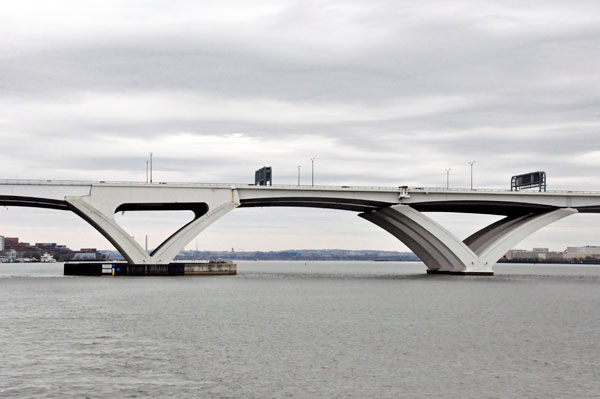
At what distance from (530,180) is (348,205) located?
92.1ft

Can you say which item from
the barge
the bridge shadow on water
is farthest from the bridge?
the bridge shadow on water

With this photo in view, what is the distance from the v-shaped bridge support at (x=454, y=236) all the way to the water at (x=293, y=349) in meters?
43.6

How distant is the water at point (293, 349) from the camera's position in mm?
24922

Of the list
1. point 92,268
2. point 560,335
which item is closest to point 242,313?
point 560,335

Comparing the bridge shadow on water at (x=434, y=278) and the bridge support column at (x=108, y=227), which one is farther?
the bridge shadow on water at (x=434, y=278)

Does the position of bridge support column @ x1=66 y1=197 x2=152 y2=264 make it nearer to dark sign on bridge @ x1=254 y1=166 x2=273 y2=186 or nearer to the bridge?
the bridge

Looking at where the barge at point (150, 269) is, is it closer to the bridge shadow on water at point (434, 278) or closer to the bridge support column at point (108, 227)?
the bridge support column at point (108, 227)

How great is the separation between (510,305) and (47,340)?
37000 mm

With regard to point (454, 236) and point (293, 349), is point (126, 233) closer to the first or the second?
point (454, 236)

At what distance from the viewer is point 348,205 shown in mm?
108125

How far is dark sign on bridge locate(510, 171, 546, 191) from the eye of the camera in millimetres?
109500

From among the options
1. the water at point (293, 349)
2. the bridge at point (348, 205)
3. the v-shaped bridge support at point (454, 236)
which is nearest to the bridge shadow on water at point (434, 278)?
the v-shaped bridge support at point (454, 236)

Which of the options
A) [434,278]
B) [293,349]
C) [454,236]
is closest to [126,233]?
[434,278]

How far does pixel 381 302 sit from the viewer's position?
2371 inches
